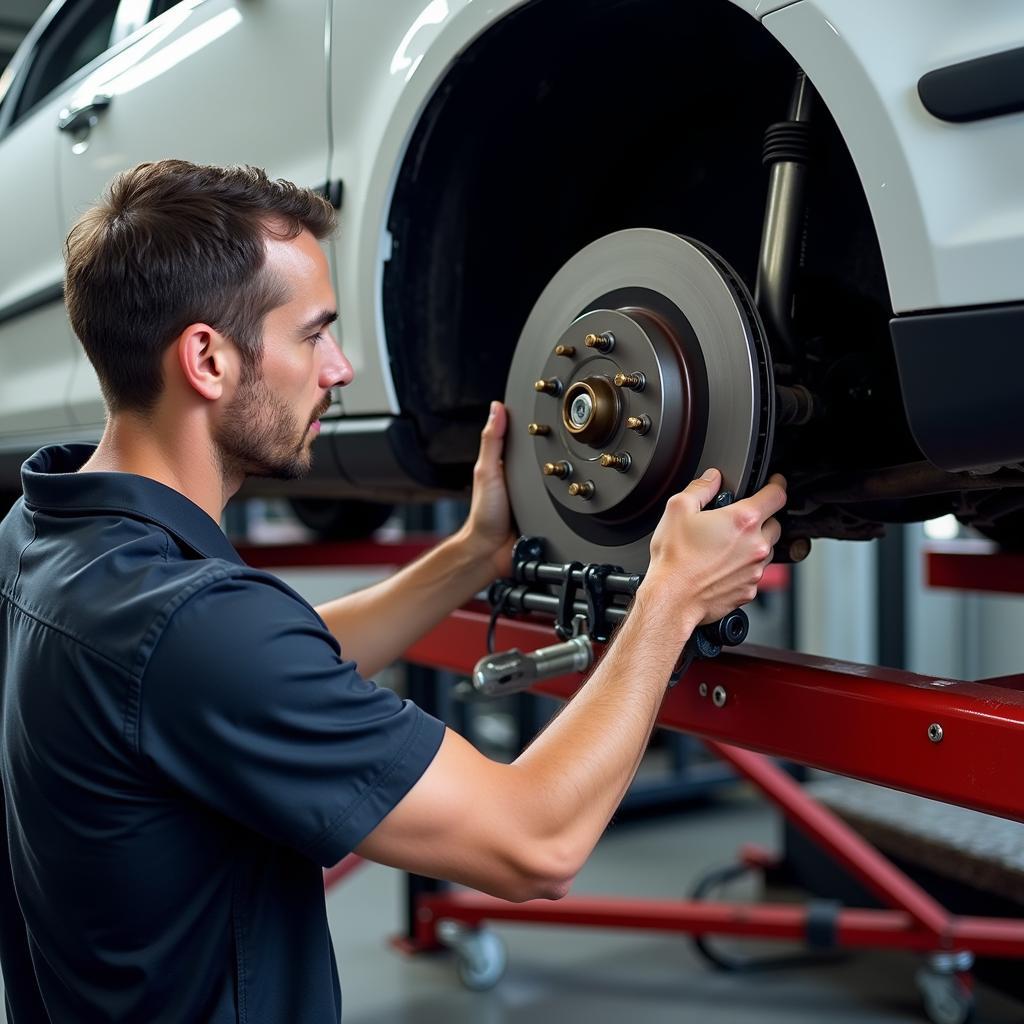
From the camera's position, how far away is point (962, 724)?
68 cm

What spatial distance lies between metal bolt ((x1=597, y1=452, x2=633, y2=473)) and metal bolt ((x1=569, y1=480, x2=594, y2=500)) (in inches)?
1.3

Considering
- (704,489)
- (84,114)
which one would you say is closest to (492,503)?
(704,489)

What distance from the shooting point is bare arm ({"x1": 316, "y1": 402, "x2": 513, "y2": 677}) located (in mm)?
1050

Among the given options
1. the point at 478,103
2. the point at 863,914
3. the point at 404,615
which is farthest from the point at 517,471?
the point at 863,914

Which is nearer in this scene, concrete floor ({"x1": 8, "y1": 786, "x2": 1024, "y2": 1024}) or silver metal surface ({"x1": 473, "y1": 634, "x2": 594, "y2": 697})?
silver metal surface ({"x1": 473, "y1": 634, "x2": 594, "y2": 697})

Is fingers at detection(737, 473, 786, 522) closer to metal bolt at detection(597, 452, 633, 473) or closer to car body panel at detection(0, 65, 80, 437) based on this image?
metal bolt at detection(597, 452, 633, 473)

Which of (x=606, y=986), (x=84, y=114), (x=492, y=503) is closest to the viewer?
(x=492, y=503)

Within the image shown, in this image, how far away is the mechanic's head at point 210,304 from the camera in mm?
808

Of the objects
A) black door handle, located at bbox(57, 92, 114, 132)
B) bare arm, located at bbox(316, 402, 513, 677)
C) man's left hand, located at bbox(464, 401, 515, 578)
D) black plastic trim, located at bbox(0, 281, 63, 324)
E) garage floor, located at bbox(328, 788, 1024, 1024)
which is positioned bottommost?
garage floor, located at bbox(328, 788, 1024, 1024)

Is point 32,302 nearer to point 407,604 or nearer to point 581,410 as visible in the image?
point 407,604

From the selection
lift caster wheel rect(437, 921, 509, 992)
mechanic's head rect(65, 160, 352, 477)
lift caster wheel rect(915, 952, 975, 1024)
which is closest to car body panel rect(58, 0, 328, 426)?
mechanic's head rect(65, 160, 352, 477)

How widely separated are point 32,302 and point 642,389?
1165 millimetres

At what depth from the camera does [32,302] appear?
165 centimetres

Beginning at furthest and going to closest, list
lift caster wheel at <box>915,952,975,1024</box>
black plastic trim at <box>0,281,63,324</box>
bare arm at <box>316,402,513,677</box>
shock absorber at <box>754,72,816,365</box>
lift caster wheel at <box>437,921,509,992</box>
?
lift caster wheel at <box>437,921,509,992</box>
lift caster wheel at <box>915,952,975,1024</box>
black plastic trim at <box>0,281,63,324</box>
bare arm at <box>316,402,513,677</box>
shock absorber at <box>754,72,816,365</box>
